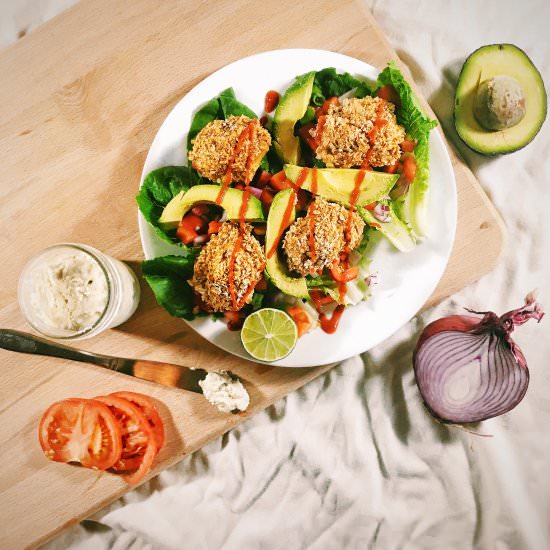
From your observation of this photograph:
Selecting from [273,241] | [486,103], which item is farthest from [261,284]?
[486,103]

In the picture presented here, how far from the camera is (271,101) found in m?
2.39

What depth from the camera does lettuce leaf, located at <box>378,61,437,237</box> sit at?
227cm

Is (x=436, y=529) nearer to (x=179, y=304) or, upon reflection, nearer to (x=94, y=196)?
(x=179, y=304)

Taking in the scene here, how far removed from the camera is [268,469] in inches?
108

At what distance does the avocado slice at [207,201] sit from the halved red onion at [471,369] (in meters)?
1.04

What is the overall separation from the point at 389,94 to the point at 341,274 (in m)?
0.80

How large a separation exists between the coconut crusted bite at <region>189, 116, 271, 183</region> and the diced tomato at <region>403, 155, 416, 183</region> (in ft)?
2.00

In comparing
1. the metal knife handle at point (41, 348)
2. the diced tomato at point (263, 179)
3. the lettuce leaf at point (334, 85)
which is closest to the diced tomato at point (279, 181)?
the diced tomato at point (263, 179)

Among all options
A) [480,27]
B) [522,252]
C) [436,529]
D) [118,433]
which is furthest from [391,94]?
[436,529]

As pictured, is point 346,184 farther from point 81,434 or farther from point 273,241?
point 81,434

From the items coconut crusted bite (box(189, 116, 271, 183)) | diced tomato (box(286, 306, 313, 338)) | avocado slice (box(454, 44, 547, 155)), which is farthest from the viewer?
avocado slice (box(454, 44, 547, 155))

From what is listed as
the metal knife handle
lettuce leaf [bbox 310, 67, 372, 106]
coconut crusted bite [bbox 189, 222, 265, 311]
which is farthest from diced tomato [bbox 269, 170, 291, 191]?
the metal knife handle

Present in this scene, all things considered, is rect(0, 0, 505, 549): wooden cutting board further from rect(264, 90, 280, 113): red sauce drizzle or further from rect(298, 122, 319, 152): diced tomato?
rect(298, 122, 319, 152): diced tomato

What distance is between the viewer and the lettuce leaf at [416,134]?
227 centimetres
